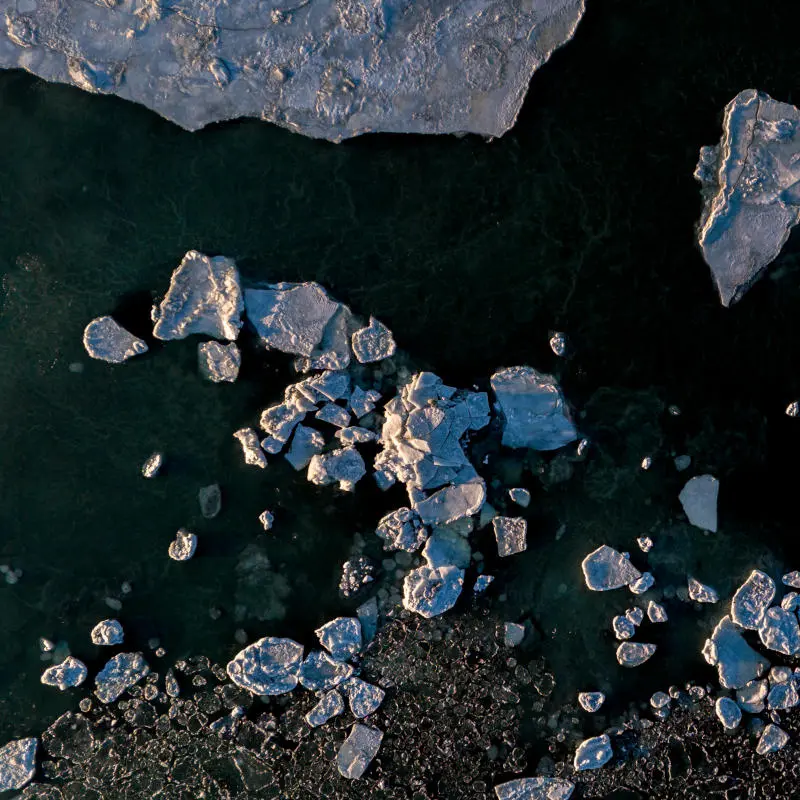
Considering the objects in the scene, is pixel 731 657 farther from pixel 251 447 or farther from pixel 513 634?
pixel 251 447

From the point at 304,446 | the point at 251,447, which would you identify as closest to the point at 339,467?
the point at 304,446

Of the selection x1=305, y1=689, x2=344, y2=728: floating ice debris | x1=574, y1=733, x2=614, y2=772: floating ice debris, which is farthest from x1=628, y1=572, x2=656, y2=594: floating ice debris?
x1=305, y1=689, x2=344, y2=728: floating ice debris

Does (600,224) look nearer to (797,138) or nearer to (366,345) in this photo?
(797,138)

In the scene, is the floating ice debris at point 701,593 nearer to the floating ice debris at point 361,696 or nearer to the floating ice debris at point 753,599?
the floating ice debris at point 753,599

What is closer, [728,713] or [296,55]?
[296,55]

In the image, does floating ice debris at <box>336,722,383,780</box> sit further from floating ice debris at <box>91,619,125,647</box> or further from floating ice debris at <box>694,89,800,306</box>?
floating ice debris at <box>694,89,800,306</box>

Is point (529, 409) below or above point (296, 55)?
below

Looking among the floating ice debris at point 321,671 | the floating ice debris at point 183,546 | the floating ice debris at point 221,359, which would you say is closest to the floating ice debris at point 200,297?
the floating ice debris at point 221,359

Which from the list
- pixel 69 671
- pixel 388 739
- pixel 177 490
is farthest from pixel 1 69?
pixel 388 739
